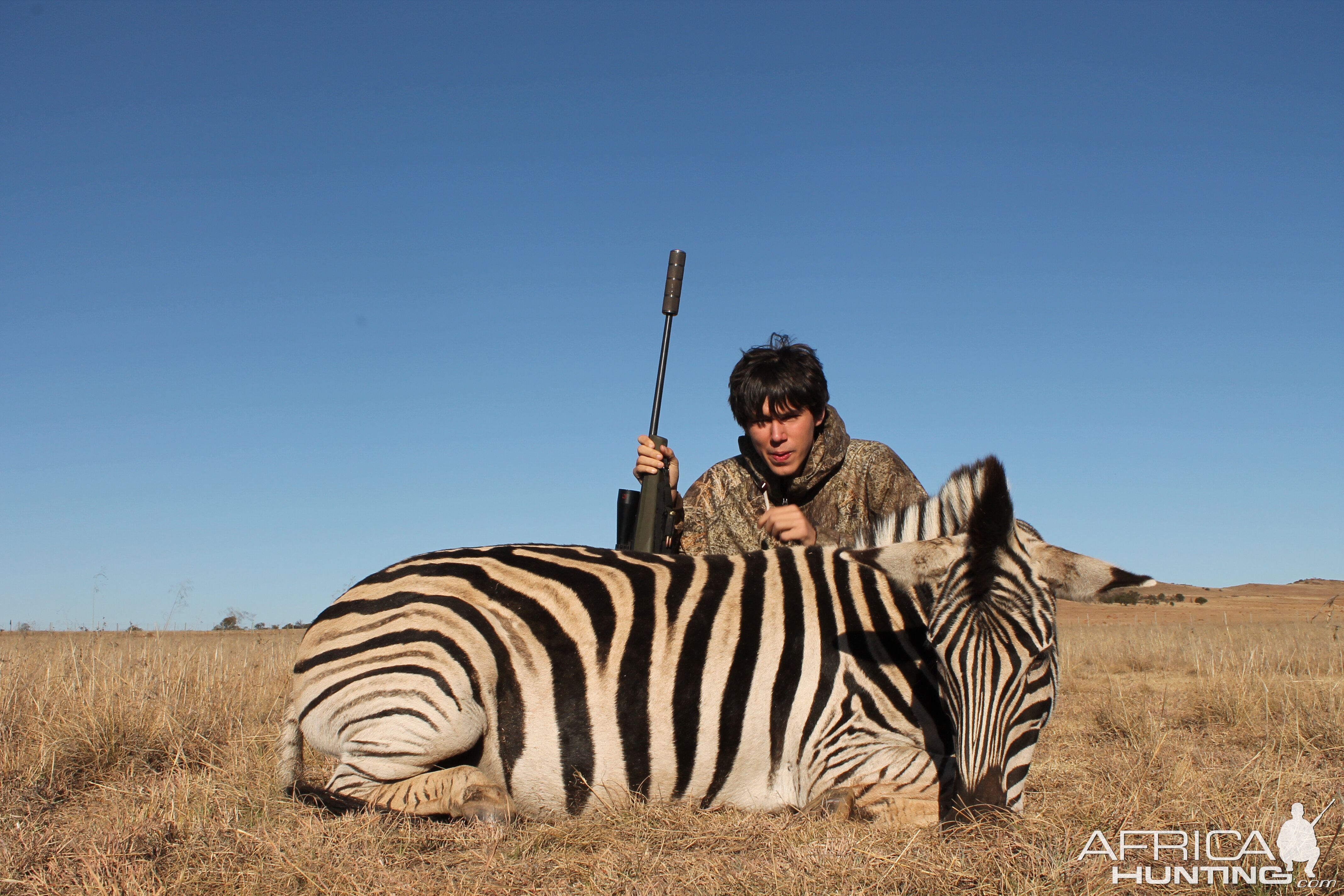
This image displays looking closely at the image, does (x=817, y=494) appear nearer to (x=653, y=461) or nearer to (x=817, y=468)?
(x=817, y=468)

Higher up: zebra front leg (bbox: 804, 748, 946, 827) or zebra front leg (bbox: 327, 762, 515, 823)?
zebra front leg (bbox: 804, 748, 946, 827)

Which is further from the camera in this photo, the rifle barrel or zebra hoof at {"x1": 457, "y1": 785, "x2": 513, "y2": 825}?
the rifle barrel

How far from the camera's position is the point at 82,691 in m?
5.42

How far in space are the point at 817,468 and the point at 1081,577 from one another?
9.22 ft

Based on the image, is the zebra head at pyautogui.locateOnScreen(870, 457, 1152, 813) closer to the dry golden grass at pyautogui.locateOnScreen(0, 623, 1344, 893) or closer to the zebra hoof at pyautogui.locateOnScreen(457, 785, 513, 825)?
the dry golden grass at pyautogui.locateOnScreen(0, 623, 1344, 893)

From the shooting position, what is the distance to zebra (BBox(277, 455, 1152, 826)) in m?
3.16

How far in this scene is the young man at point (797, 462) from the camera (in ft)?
18.5

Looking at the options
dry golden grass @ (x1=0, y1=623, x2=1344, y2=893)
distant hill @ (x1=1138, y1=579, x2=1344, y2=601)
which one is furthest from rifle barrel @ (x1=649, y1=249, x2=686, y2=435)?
distant hill @ (x1=1138, y1=579, x2=1344, y2=601)

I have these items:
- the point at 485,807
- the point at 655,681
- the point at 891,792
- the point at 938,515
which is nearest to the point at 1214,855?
the point at 891,792

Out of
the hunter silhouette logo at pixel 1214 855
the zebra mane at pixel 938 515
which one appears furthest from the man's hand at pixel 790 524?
the hunter silhouette logo at pixel 1214 855

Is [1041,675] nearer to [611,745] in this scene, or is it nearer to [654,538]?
[611,745]

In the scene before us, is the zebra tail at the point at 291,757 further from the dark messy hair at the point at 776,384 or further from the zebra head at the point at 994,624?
the dark messy hair at the point at 776,384

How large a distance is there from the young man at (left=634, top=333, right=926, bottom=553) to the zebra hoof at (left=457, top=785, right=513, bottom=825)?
2.62 metres

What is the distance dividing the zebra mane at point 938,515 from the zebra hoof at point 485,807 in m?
1.84
